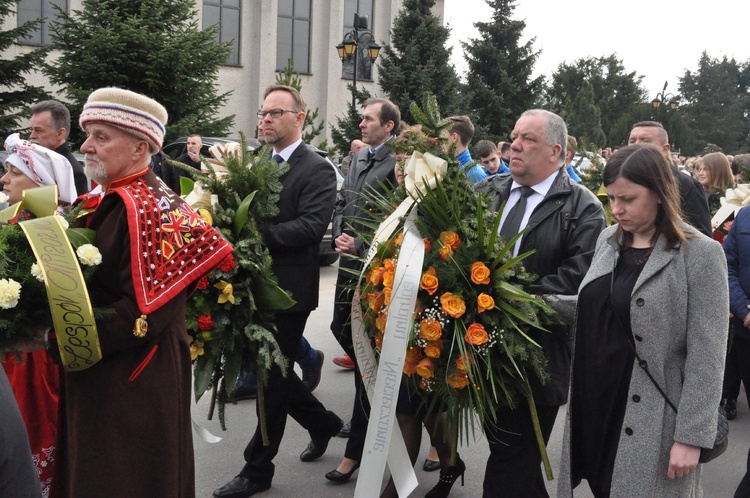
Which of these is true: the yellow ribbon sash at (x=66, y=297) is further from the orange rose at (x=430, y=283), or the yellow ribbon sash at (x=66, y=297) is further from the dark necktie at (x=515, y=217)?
the dark necktie at (x=515, y=217)

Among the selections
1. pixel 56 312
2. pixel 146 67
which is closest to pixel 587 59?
pixel 146 67

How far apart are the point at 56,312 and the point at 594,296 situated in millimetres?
2087

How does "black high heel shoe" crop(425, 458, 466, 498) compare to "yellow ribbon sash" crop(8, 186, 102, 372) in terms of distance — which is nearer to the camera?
"yellow ribbon sash" crop(8, 186, 102, 372)

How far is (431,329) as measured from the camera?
340cm

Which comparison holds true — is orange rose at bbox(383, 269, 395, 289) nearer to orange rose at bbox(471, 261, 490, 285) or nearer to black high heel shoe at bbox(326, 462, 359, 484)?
orange rose at bbox(471, 261, 490, 285)

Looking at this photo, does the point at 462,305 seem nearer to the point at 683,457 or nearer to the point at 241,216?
the point at 683,457

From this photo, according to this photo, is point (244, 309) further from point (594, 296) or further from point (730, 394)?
point (730, 394)

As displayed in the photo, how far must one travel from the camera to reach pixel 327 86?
32.7 metres

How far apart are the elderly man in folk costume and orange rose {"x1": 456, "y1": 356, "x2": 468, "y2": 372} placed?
1.10 metres

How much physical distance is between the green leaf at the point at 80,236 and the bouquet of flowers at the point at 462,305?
131 cm

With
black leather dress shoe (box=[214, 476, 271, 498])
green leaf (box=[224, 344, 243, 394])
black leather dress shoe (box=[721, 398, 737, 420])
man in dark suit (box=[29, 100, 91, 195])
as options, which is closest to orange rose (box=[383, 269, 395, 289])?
green leaf (box=[224, 344, 243, 394])

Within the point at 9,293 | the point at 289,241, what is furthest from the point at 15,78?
the point at 9,293

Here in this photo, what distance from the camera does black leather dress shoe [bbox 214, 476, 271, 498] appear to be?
4.51m

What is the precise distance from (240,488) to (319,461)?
781 millimetres
